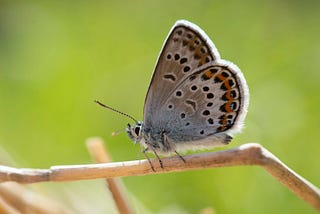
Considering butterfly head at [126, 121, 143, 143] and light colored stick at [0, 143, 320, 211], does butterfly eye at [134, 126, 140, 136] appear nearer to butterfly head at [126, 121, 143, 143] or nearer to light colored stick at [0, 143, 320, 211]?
butterfly head at [126, 121, 143, 143]

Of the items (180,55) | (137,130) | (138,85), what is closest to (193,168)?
(180,55)

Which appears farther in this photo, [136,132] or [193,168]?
[136,132]

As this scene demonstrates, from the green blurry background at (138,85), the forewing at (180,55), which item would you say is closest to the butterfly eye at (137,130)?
the forewing at (180,55)

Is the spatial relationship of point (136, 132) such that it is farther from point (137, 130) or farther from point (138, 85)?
point (138, 85)

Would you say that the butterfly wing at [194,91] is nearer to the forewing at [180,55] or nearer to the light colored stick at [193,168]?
the forewing at [180,55]

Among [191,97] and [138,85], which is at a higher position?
[191,97]
